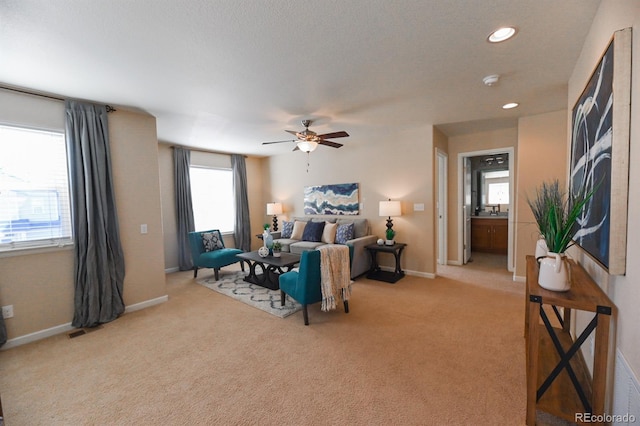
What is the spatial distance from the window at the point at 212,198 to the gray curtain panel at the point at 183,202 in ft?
0.86

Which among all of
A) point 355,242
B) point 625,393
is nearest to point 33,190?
point 355,242

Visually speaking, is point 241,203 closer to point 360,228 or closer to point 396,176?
point 360,228

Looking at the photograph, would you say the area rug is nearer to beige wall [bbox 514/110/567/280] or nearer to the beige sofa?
the beige sofa

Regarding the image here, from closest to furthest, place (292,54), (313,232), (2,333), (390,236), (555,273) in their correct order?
1. (555,273)
2. (292,54)
3. (2,333)
4. (390,236)
5. (313,232)

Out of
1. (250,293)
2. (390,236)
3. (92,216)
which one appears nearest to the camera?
(92,216)

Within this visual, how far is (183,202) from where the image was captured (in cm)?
540

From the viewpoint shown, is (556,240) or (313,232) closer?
(556,240)

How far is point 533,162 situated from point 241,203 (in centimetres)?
575

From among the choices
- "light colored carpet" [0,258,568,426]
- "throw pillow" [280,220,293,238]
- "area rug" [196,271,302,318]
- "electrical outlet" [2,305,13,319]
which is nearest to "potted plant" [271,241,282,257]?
"area rug" [196,271,302,318]

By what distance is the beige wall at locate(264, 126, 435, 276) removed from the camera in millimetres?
4512

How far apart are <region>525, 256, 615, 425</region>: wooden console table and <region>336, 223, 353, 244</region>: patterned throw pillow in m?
3.24

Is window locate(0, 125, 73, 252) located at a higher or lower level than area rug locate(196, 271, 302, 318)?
higher

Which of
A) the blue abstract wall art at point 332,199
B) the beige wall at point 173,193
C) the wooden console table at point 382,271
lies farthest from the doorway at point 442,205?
the beige wall at point 173,193

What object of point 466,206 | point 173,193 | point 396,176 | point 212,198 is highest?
point 396,176
